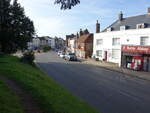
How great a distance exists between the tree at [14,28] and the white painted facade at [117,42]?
15891mm

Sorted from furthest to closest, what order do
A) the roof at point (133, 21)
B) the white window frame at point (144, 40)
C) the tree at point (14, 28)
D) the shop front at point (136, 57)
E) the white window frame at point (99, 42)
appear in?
the white window frame at point (99, 42)
the tree at point (14, 28)
the roof at point (133, 21)
the white window frame at point (144, 40)
the shop front at point (136, 57)

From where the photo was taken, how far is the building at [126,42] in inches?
1390

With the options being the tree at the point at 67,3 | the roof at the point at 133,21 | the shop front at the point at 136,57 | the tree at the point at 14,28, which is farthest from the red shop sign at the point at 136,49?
the tree at the point at 67,3

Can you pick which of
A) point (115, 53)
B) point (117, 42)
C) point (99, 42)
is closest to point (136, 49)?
point (117, 42)

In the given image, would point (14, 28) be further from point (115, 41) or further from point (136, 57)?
point (136, 57)

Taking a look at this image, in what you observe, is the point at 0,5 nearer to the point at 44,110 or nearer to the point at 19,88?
the point at 19,88

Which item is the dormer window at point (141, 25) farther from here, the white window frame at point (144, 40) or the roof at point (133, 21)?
the white window frame at point (144, 40)

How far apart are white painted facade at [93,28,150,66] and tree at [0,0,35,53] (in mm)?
15891

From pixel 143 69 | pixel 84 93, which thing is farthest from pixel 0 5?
pixel 84 93

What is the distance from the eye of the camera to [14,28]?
43.7 m

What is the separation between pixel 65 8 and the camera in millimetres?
8008

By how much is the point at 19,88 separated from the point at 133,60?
2846 centimetres

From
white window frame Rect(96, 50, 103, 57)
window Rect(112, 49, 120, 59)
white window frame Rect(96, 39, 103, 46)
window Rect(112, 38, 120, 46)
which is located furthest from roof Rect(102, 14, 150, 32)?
white window frame Rect(96, 50, 103, 57)

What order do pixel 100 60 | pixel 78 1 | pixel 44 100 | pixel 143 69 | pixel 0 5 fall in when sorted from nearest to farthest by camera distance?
pixel 78 1
pixel 44 100
pixel 143 69
pixel 0 5
pixel 100 60
